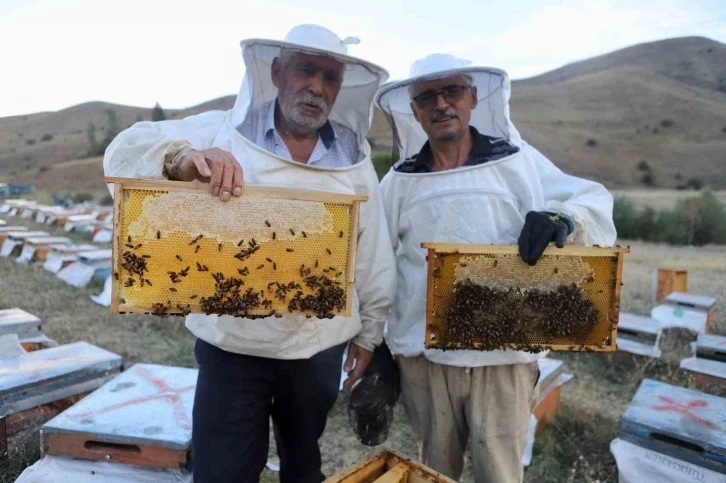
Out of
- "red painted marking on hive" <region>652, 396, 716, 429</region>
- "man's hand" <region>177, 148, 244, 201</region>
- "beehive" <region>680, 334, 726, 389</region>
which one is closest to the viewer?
"man's hand" <region>177, 148, 244, 201</region>

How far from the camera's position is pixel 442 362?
2594 mm

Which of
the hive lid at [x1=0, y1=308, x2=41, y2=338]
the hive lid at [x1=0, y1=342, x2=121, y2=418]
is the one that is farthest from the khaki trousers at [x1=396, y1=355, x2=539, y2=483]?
the hive lid at [x1=0, y1=308, x2=41, y2=338]

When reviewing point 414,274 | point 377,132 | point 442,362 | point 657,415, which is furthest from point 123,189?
point 377,132

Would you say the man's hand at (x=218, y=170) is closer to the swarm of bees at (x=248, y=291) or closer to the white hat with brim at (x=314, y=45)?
the swarm of bees at (x=248, y=291)

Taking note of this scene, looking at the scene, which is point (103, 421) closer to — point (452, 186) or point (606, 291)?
point (452, 186)

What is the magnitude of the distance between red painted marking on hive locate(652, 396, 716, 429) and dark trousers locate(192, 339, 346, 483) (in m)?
2.48

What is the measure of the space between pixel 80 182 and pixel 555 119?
53603mm

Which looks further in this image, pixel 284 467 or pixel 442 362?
pixel 284 467

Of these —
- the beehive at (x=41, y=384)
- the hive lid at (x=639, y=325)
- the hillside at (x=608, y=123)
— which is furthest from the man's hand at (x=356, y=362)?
the hillside at (x=608, y=123)

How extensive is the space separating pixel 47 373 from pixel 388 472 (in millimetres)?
2783

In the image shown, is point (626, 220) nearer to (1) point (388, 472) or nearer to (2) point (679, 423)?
(2) point (679, 423)

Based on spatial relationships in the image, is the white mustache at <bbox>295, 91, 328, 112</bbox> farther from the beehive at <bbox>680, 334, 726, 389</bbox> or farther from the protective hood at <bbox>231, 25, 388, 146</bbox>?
the beehive at <bbox>680, 334, 726, 389</bbox>

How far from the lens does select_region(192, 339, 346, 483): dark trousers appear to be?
2445 mm

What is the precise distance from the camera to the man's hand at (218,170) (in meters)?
1.98
